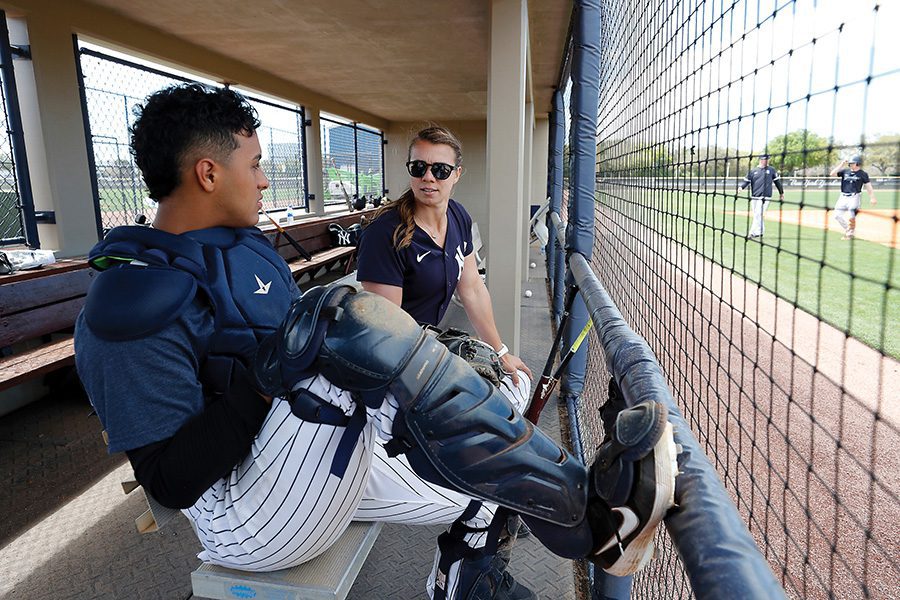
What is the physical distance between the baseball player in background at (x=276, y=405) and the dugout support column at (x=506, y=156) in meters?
2.18

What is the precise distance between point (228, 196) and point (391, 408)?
674 mm

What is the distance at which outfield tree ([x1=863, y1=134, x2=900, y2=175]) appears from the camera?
872mm

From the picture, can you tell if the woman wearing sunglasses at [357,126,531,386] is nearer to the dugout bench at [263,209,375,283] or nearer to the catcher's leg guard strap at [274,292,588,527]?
the catcher's leg guard strap at [274,292,588,527]

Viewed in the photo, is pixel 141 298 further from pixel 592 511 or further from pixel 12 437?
pixel 12 437

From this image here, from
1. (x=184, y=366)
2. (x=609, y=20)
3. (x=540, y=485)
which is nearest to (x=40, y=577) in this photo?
(x=184, y=366)

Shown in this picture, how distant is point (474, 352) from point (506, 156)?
2330mm

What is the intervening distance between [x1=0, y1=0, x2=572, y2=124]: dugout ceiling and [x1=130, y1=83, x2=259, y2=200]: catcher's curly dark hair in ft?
11.7

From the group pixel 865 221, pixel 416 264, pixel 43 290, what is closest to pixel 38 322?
pixel 43 290

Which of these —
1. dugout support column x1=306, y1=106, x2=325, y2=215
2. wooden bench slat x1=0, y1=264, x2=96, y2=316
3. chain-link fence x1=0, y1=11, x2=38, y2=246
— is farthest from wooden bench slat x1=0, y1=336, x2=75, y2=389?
dugout support column x1=306, y1=106, x2=325, y2=215

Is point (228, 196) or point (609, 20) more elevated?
point (609, 20)

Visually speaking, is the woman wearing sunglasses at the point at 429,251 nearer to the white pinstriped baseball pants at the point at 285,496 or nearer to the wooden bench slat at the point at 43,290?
the white pinstriped baseball pants at the point at 285,496

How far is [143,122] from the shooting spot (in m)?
1.20

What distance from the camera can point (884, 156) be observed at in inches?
40.8

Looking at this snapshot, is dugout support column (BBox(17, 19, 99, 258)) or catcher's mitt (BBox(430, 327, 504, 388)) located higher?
dugout support column (BBox(17, 19, 99, 258))
